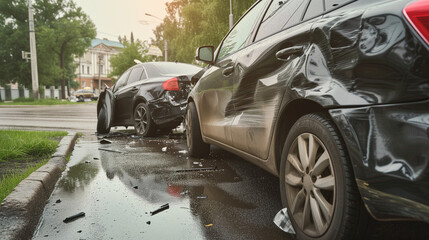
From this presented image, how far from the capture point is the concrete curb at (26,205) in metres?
2.27

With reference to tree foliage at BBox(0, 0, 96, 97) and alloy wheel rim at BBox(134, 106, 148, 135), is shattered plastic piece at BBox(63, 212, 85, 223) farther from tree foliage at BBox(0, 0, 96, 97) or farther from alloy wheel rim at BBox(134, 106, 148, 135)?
tree foliage at BBox(0, 0, 96, 97)

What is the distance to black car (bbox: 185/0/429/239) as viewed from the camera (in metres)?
1.40

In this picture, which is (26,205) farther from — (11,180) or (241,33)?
(241,33)

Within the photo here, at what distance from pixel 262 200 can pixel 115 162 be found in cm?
244

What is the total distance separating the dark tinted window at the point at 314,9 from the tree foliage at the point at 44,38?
39.4m

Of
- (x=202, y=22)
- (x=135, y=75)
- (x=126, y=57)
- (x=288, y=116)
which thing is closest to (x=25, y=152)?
(x=135, y=75)

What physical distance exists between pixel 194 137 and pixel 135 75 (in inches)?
148

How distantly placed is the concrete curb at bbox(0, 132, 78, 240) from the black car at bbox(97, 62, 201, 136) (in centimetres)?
335

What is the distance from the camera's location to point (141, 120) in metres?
7.41

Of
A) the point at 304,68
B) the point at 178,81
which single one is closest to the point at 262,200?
the point at 304,68

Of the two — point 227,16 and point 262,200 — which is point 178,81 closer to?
point 262,200

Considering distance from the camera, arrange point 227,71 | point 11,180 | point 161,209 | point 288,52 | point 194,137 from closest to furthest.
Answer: point 288,52
point 161,209
point 11,180
point 227,71
point 194,137

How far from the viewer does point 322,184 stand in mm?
1895

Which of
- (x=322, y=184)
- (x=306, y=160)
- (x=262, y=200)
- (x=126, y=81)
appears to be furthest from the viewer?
(x=126, y=81)
